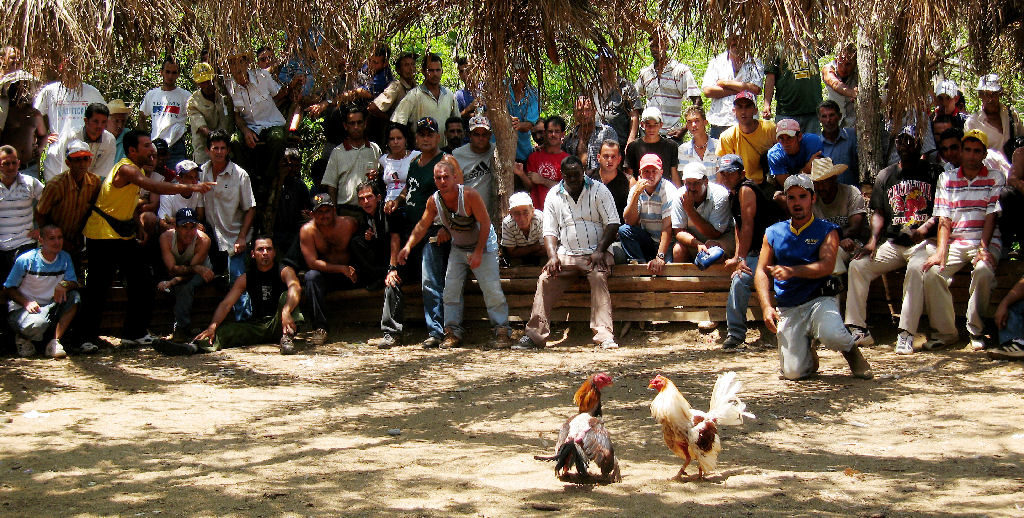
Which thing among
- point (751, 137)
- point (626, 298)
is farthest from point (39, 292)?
point (751, 137)

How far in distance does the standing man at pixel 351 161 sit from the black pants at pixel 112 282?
201cm

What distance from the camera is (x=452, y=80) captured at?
41.8ft

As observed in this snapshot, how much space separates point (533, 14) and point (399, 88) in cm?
378

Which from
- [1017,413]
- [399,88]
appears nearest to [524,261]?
[399,88]

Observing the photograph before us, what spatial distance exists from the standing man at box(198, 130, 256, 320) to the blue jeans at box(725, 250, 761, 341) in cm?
462

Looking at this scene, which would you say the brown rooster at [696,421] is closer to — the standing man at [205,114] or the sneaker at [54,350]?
the sneaker at [54,350]

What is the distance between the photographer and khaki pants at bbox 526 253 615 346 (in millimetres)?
9523

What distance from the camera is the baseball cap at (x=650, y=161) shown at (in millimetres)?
9883

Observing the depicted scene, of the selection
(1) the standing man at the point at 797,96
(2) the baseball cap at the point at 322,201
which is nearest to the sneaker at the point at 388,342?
(2) the baseball cap at the point at 322,201

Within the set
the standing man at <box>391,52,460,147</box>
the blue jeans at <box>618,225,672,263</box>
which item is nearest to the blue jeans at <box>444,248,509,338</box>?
the blue jeans at <box>618,225,672,263</box>

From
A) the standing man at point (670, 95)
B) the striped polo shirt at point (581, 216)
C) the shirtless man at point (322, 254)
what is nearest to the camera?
the striped polo shirt at point (581, 216)

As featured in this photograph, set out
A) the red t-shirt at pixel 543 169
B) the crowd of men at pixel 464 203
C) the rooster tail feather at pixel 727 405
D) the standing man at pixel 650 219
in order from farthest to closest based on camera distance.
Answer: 1. the red t-shirt at pixel 543 169
2. the standing man at pixel 650 219
3. the crowd of men at pixel 464 203
4. the rooster tail feather at pixel 727 405

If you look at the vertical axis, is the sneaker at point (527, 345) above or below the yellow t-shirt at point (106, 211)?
below

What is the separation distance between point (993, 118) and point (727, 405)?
555 centimetres
